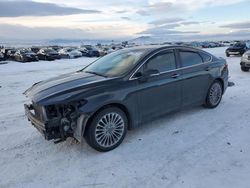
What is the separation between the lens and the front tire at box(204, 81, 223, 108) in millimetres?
6316

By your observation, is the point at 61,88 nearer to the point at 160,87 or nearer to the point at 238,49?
the point at 160,87

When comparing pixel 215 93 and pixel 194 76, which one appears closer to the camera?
pixel 194 76

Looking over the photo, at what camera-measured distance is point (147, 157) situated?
4.16m

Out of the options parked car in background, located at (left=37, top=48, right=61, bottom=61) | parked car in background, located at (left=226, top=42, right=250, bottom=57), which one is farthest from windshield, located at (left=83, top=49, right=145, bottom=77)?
parked car in background, located at (left=37, top=48, right=61, bottom=61)

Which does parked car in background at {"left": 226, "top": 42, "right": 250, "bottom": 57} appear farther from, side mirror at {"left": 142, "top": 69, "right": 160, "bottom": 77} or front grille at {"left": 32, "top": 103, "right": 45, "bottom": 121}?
front grille at {"left": 32, "top": 103, "right": 45, "bottom": 121}

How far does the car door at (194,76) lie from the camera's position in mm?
5652

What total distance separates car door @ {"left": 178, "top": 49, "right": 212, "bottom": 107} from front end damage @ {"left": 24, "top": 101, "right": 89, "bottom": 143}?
2.38m

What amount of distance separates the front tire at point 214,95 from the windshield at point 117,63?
205cm

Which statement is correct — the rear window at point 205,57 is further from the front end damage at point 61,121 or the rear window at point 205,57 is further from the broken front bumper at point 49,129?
the broken front bumper at point 49,129

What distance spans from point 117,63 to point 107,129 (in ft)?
4.70

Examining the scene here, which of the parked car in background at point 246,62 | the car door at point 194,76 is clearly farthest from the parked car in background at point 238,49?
the car door at point 194,76

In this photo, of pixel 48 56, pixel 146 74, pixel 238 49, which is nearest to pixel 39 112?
pixel 146 74

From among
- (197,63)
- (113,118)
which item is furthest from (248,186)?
(197,63)

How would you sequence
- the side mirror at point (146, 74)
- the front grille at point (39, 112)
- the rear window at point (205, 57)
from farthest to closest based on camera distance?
the rear window at point (205, 57) → the side mirror at point (146, 74) → the front grille at point (39, 112)
